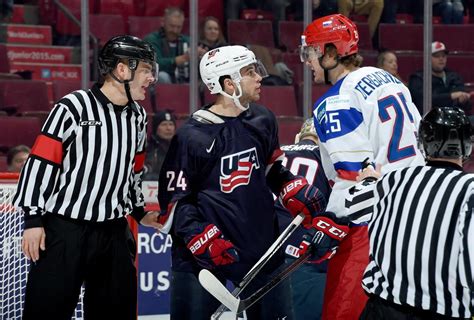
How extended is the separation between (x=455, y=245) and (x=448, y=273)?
7 centimetres

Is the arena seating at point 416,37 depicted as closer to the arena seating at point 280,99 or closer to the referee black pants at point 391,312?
the arena seating at point 280,99

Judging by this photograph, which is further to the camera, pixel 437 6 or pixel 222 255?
pixel 437 6

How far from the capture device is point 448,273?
7.94 ft

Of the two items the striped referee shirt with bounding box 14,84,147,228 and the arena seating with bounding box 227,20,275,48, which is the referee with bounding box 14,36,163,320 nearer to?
the striped referee shirt with bounding box 14,84,147,228

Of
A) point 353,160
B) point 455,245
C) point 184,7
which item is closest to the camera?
point 455,245

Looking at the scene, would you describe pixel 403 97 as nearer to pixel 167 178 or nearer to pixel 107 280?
pixel 167 178

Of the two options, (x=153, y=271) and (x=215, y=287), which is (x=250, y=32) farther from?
(x=215, y=287)

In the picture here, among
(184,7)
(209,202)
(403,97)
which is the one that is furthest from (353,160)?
(184,7)

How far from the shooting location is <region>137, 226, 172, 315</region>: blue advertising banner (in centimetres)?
476

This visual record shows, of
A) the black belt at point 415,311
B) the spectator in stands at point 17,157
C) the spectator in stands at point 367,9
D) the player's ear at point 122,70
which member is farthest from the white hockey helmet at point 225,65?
the spectator in stands at point 367,9

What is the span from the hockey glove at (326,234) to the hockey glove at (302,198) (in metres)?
0.10

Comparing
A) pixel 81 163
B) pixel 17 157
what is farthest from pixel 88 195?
pixel 17 157

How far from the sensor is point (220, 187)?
317 cm

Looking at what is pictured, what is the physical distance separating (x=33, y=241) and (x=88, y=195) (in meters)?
0.21
